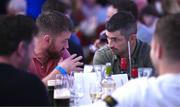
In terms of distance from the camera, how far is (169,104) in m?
3.03

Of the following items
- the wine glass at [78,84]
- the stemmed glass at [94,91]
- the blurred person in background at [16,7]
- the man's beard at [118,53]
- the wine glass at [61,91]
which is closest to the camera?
the wine glass at [61,91]

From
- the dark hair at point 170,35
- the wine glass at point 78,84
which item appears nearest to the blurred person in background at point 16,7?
the wine glass at point 78,84

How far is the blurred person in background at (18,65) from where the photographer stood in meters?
3.22

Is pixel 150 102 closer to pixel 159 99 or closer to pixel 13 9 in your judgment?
pixel 159 99

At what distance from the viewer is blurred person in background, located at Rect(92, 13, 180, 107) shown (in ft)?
9.89

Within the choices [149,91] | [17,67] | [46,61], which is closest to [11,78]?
[17,67]

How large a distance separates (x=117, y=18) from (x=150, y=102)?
2448 mm

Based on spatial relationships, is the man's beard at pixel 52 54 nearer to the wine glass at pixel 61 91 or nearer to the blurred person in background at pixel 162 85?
the wine glass at pixel 61 91

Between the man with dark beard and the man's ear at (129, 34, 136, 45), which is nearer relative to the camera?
the man with dark beard

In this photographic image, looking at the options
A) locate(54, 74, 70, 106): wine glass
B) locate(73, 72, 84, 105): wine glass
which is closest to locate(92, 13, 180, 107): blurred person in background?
locate(54, 74, 70, 106): wine glass

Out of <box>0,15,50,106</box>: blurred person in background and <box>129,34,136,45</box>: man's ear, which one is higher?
<box>129,34,136,45</box>: man's ear

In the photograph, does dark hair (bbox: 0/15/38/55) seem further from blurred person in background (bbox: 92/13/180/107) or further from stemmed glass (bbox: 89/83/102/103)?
stemmed glass (bbox: 89/83/102/103)

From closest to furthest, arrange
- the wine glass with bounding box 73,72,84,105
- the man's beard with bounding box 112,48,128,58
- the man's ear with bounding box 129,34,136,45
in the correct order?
the wine glass with bounding box 73,72,84,105
the man's beard with bounding box 112,48,128,58
the man's ear with bounding box 129,34,136,45

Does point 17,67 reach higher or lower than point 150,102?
higher
